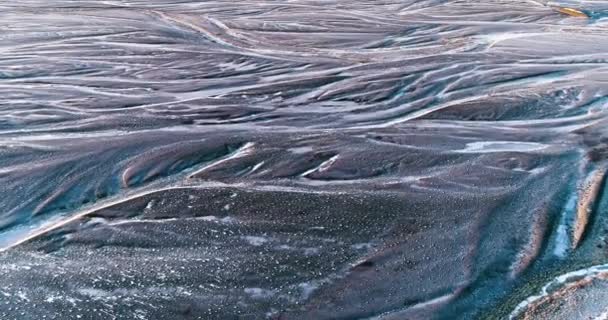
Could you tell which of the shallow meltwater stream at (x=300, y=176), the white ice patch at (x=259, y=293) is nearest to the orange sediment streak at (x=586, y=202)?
the shallow meltwater stream at (x=300, y=176)

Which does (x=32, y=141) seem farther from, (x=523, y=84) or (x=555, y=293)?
(x=523, y=84)

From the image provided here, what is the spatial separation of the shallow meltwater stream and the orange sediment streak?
17 mm

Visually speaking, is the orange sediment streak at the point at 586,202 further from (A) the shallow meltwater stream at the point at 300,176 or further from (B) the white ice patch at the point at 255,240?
(B) the white ice patch at the point at 255,240

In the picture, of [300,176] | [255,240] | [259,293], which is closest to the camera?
[259,293]

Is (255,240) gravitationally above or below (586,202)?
above

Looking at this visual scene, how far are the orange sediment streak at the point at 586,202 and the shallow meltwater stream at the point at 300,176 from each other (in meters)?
0.02

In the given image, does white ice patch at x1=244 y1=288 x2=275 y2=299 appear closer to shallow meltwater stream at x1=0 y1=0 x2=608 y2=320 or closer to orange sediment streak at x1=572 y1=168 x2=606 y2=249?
shallow meltwater stream at x1=0 y1=0 x2=608 y2=320

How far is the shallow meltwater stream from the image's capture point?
309 centimetres

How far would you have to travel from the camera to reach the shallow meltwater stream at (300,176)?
122 inches

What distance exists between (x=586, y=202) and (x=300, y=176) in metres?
2.09

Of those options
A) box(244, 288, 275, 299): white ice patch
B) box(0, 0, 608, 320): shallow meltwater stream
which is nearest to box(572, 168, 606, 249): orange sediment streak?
box(0, 0, 608, 320): shallow meltwater stream

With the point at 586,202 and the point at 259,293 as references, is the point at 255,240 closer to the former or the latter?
the point at 259,293

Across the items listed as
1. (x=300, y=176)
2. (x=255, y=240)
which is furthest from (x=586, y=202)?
(x=255, y=240)

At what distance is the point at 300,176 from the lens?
430 centimetres
